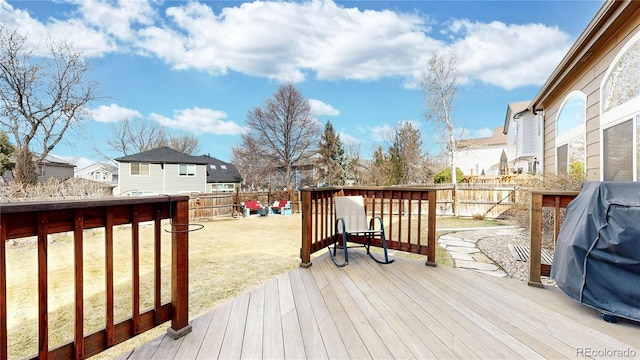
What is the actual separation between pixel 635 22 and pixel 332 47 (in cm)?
733

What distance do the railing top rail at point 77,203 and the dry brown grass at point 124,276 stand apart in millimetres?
728

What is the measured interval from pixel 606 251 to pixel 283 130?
832 inches

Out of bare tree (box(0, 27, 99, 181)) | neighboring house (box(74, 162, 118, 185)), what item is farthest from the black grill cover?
neighboring house (box(74, 162, 118, 185))

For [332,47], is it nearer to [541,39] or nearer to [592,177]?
[541,39]

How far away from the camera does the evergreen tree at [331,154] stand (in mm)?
21688

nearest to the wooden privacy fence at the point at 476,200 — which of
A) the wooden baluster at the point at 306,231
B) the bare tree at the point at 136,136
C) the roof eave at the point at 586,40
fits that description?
the roof eave at the point at 586,40

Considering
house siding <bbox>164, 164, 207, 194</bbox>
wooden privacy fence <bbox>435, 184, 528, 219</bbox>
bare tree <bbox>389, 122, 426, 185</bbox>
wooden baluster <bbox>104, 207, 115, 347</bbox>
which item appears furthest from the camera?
house siding <bbox>164, 164, 207, 194</bbox>

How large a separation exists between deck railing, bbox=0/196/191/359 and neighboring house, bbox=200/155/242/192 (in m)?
25.6

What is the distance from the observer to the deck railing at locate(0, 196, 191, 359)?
1.24 meters

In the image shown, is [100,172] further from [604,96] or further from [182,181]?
[604,96]

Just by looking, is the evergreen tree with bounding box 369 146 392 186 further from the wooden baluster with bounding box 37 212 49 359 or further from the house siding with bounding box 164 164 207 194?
the wooden baluster with bounding box 37 212 49 359

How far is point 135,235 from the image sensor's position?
1.67 meters

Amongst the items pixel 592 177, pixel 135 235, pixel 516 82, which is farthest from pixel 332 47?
pixel 516 82
